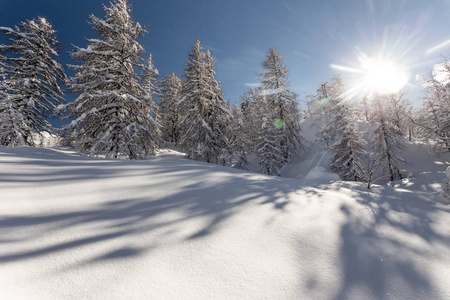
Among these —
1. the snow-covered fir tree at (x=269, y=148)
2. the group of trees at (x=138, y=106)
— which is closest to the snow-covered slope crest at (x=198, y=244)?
the group of trees at (x=138, y=106)

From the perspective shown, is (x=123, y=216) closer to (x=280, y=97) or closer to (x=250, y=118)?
(x=280, y=97)

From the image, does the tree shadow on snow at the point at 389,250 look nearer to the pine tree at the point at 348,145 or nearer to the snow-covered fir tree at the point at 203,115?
the snow-covered fir tree at the point at 203,115

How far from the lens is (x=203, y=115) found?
1571cm

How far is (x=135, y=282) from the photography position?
1.31 meters

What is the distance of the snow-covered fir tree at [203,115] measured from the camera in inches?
599

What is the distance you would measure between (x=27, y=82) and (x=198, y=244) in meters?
14.8

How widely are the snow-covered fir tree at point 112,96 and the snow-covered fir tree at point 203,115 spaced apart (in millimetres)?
5509

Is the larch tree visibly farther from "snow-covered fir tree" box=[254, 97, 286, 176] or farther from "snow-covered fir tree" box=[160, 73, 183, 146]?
"snow-covered fir tree" box=[160, 73, 183, 146]

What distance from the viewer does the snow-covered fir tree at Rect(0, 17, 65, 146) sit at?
959cm

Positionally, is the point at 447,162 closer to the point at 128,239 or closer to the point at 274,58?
the point at 274,58

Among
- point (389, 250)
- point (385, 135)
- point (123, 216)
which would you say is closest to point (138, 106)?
point (123, 216)

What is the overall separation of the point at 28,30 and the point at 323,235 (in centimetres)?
1805

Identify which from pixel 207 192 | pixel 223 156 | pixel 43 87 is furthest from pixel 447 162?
pixel 43 87

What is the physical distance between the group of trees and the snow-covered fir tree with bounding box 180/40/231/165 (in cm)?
8
